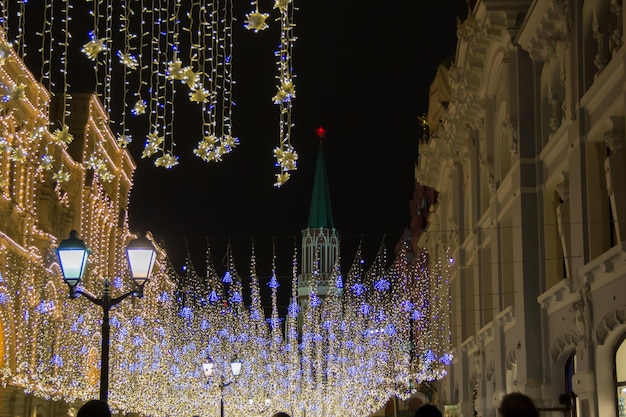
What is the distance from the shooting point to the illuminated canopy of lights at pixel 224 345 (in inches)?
1684

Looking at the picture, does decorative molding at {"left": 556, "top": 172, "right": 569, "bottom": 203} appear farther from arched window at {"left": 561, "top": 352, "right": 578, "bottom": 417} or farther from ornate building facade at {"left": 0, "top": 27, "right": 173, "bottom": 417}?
ornate building facade at {"left": 0, "top": 27, "right": 173, "bottom": 417}

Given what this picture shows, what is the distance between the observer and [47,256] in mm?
46188

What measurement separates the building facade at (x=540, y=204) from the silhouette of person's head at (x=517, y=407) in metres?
10.6

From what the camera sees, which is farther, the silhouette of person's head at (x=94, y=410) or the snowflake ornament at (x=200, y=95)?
the snowflake ornament at (x=200, y=95)

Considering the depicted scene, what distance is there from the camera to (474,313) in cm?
3375

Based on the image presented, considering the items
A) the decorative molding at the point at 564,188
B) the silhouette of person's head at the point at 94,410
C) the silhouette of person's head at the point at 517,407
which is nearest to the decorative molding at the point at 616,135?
the decorative molding at the point at 564,188

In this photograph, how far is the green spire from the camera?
128m

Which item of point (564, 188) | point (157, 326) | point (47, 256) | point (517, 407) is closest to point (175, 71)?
point (517, 407)

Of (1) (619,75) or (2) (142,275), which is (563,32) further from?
(2) (142,275)

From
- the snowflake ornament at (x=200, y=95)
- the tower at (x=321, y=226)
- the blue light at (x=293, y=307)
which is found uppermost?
the tower at (x=321, y=226)

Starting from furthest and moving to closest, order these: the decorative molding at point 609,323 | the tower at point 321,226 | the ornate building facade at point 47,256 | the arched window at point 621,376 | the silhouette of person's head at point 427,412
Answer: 1. the tower at point 321,226
2. the ornate building facade at point 47,256
3. the arched window at point 621,376
4. the decorative molding at point 609,323
5. the silhouette of person's head at point 427,412

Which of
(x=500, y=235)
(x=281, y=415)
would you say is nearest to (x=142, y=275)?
(x=281, y=415)

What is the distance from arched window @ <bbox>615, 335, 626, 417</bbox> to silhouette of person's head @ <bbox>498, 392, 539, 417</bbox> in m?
12.3

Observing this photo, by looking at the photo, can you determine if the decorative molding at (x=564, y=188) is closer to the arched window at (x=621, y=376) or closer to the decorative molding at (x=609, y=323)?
the decorative molding at (x=609, y=323)
